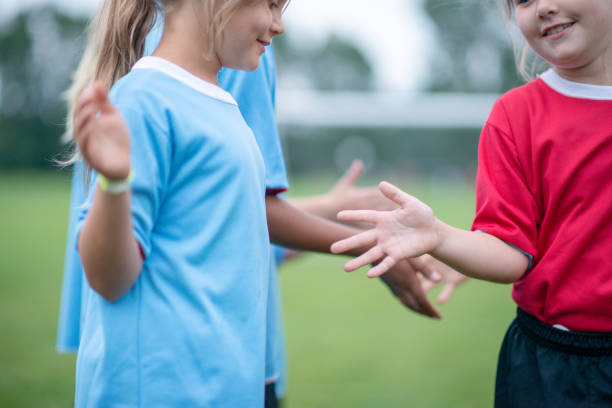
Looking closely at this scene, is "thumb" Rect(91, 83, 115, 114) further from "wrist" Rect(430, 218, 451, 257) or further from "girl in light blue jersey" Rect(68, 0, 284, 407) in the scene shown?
"wrist" Rect(430, 218, 451, 257)

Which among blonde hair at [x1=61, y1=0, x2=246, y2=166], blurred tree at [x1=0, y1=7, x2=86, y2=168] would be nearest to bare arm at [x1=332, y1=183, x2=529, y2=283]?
blonde hair at [x1=61, y1=0, x2=246, y2=166]

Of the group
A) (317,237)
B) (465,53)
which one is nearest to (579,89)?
(317,237)

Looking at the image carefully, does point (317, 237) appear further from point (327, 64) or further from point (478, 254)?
point (327, 64)

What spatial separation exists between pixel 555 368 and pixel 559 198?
0.37m

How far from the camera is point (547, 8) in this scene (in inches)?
51.8

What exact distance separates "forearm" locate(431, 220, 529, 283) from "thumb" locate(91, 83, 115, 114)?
2.29 feet

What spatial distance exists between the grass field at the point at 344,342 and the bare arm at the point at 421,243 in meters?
1.39

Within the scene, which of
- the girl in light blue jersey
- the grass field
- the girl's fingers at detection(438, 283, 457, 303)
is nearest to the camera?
the girl in light blue jersey

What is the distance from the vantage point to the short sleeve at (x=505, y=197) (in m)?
1.32

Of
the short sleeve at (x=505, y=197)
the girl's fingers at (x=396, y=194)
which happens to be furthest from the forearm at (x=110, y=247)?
the short sleeve at (x=505, y=197)

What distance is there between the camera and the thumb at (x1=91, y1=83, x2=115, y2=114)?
937mm

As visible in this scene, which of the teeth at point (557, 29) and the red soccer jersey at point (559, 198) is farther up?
the teeth at point (557, 29)

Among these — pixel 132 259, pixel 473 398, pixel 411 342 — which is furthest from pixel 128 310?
pixel 411 342

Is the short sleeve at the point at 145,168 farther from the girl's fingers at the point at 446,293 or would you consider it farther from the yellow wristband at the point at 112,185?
the girl's fingers at the point at 446,293
